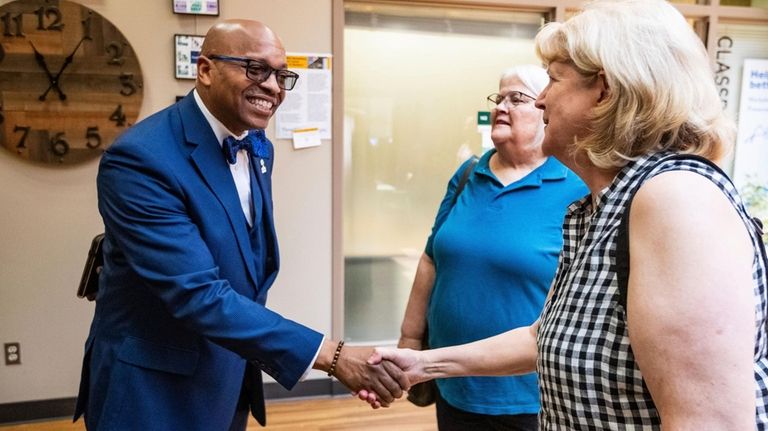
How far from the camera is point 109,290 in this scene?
150 centimetres

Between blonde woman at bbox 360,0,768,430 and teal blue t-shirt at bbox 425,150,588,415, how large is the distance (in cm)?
57

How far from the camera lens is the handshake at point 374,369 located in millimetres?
1614

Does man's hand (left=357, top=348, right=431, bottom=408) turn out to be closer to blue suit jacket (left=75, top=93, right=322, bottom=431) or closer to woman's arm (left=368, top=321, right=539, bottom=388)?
woman's arm (left=368, top=321, right=539, bottom=388)

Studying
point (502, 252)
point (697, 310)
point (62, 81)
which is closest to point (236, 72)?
point (502, 252)

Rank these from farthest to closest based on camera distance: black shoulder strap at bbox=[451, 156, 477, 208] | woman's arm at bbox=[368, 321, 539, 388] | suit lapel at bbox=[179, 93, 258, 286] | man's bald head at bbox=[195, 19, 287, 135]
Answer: black shoulder strap at bbox=[451, 156, 477, 208] → man's bald head at bbox=[195, 19, 287, 135] → suit lapel at bbox=[179, 93, 258, 286] → woman's arm at bbox=[368, 321, 539, 388]

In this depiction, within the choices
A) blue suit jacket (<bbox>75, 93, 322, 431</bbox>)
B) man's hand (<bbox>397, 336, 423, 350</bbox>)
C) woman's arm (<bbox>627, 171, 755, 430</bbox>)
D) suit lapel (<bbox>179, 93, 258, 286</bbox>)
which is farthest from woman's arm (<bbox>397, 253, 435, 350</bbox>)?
woman's arm (<bbox>627, 171, 755, 430</bbox>)

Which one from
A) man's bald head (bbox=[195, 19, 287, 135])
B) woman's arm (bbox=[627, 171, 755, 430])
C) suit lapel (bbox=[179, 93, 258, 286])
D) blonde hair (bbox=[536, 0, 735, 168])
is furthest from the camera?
man's bald head (bbox=[195, 19, 287, 135])

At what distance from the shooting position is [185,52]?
3035 mm

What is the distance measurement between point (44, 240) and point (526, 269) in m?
2.54

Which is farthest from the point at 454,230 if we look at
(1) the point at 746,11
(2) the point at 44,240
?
(1) the point at 746,11

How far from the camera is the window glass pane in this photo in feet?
11.6

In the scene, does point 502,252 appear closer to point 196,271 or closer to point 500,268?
point 500,268

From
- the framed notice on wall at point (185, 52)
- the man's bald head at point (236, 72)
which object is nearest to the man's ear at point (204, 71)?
the man's bald head at point (236, 72)

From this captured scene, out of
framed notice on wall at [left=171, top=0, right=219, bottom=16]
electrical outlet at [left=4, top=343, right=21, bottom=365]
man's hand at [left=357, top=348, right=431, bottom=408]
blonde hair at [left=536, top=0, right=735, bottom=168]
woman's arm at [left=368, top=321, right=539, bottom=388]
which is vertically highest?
framed notice on wall at [left=171, top=0, right=219, bottom=16]
